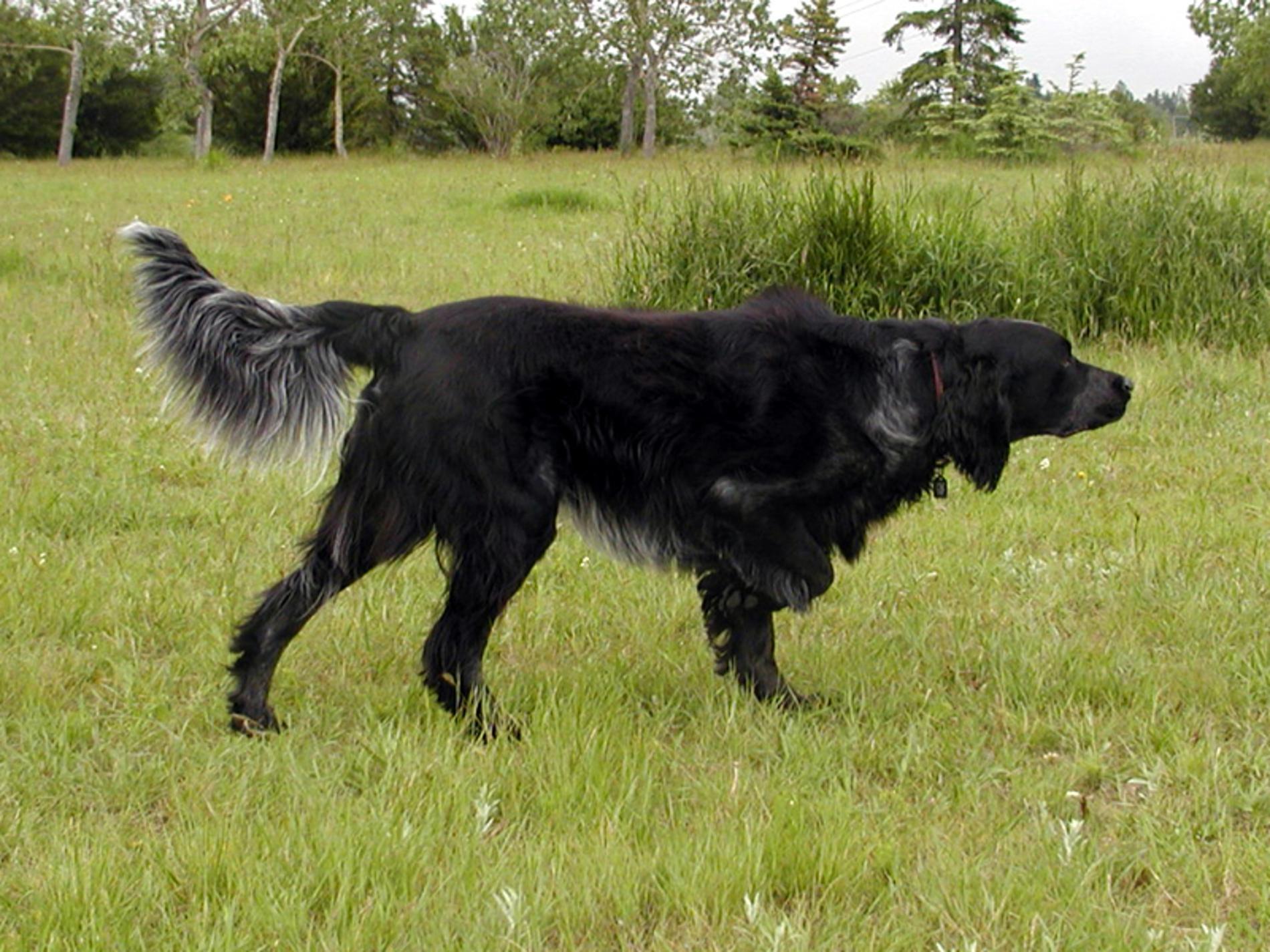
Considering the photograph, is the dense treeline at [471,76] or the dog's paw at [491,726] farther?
the dense treeline at [471,76]

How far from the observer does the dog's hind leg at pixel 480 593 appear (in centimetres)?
352

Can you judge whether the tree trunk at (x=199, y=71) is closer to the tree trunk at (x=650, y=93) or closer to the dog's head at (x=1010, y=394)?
the tree trunk at (x=650, y=93)

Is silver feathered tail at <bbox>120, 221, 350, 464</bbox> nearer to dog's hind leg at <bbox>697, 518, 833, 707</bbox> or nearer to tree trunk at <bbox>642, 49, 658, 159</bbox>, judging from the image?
dog's hind leg at <bbox>697, 518, 833, 707</bbox>

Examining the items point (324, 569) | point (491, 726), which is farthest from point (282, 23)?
point (491, 726)

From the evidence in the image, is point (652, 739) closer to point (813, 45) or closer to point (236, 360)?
point (236, 360)

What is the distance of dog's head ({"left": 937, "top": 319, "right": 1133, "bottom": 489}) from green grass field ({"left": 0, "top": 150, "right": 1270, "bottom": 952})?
68 centimetres

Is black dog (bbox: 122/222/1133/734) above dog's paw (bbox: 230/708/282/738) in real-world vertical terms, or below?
above

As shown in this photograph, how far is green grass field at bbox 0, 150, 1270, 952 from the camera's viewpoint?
99.9 inches

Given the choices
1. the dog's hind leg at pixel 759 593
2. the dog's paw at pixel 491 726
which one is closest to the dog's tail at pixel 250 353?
the dog's paw at pixel 491 726

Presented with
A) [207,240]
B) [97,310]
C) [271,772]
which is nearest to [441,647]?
[271,772]

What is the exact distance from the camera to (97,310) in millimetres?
9719

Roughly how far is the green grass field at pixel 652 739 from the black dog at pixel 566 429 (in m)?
0.28

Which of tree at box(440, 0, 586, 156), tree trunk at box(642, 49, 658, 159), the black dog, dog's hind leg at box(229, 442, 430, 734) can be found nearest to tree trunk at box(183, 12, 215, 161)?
tree at box(440, 0, 586, 156)

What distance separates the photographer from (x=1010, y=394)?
4.05 meters
